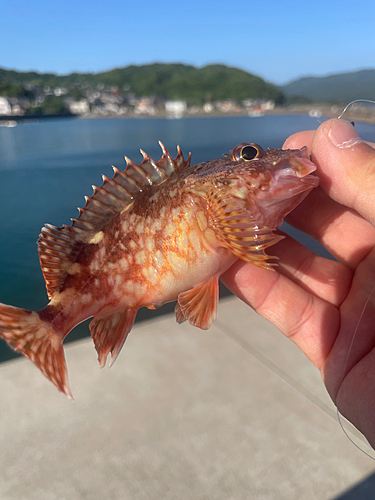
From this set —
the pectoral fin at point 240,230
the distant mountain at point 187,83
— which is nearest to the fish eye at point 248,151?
the pectoral fin at point 240,230

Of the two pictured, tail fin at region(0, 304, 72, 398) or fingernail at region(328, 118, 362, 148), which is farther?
fingernail at region(328, 118, 362, 148)

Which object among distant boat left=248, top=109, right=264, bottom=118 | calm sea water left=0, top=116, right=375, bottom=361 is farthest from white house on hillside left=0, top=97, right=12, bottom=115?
distant boat left=248, top=109, right=264, bottom=118

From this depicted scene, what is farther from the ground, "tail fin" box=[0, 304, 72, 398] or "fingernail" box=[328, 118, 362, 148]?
"fingernail" box=[328, 118, 362, 148]

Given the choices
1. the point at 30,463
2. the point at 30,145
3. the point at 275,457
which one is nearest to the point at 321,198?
the point at 275,457

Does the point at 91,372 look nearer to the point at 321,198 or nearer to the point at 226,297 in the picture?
the point at 226,297

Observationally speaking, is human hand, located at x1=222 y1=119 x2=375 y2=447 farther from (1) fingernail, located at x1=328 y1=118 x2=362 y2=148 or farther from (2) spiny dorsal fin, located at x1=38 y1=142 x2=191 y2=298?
(2) spiny dorsal fin, located at x1=38 y1=142 x2=191 y2=298

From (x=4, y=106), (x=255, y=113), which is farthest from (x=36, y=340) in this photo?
(x=255, y=113)
